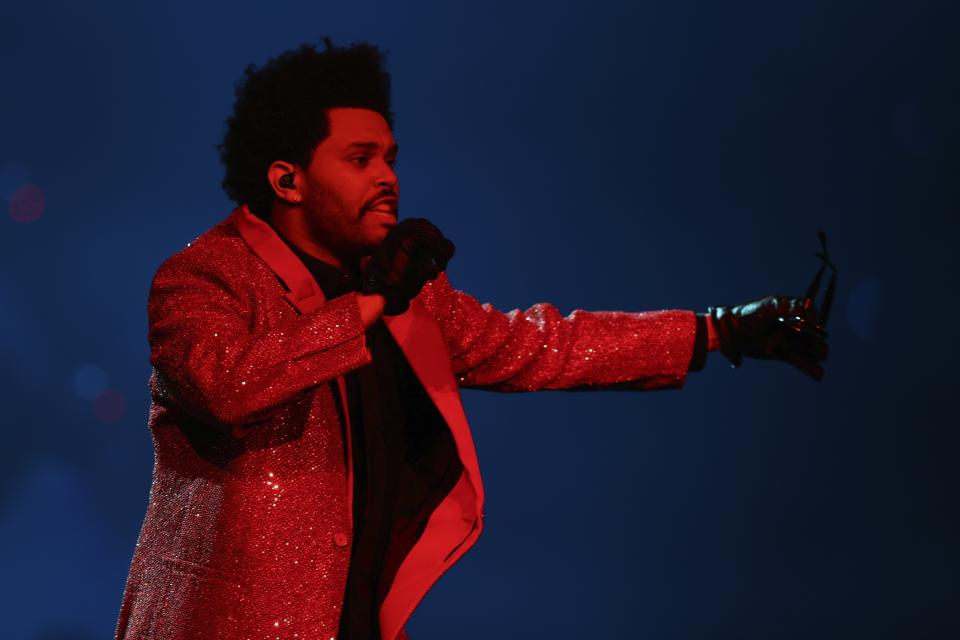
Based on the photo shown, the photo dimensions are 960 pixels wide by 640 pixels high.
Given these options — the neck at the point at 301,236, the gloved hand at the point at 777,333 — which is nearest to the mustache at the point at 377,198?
the neck at the point at 301,236

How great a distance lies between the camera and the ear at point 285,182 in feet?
5.31

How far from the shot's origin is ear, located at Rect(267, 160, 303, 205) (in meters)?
1.62

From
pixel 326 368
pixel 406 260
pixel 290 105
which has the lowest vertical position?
pixel 326 368

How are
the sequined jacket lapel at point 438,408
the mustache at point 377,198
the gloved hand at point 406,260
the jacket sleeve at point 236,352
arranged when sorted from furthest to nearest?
the mustache at point 377,198 < the sequined jacket lapel at point 438,408 < the gloved hand at point 406,260 < the jacket sleeve at point 236,352

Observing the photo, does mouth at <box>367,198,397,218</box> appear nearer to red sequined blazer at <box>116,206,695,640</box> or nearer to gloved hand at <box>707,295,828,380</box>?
red sequined blazer at <box>116,206,695,640</box>

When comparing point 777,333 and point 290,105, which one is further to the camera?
point 290,105

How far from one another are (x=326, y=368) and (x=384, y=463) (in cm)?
28

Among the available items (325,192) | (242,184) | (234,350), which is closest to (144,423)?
(242,184)

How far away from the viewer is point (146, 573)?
1.39 meters

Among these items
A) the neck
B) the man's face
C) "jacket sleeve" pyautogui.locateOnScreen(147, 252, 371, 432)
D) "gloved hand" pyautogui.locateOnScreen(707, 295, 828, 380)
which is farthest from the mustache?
"gloved hand" pyautogui.locateOnScreen(707, 295, 828, 380)

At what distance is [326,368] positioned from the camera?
50.6 inches

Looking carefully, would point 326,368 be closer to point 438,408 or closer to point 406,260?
point 406,260

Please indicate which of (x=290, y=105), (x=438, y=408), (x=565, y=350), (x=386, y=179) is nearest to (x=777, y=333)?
(x=565, y=350)

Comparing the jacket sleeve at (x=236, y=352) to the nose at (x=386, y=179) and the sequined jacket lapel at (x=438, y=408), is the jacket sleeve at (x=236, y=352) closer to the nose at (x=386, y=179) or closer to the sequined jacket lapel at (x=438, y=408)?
the sequined jacket lapel at (x=438, y=408)
